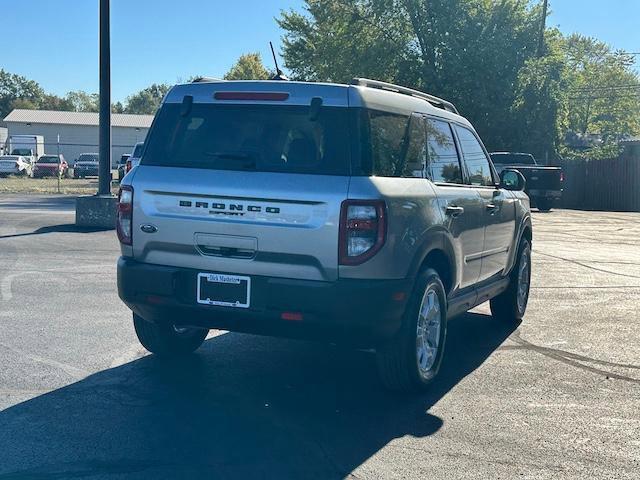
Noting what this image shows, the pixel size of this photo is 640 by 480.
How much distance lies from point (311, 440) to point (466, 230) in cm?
237

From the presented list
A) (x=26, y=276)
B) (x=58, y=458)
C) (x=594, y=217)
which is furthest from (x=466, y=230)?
(x=594, y=217)

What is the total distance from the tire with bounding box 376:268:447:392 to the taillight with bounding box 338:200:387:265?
1.99 feet

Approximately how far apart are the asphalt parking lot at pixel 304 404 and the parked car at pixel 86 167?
41253mm

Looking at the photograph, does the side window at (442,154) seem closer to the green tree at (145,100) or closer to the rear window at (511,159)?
the rear window at (511,159)

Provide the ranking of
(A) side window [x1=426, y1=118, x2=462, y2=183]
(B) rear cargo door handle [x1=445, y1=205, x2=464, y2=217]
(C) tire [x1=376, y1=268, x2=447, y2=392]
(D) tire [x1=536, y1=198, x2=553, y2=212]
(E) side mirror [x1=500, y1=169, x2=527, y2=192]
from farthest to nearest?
(D) tire [x1=536, y1=198, x2=553, y2=212] < (E) side mirror [x1=500, y1=169, x2=527, y2=192] < (A) side window [x1=426, y1=118, x2=462, y2=183] < (B) rear cargo door handle [x1=445, y1=205, x2=464, y2=217] < (C) tire [x1=376, y1=268, x2=447, y2=392]

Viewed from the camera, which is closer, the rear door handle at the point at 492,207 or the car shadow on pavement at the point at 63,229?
the rear door handle at the point at 492,207

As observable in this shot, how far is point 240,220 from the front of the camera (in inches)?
207

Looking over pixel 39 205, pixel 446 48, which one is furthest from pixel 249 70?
pixel 39 205

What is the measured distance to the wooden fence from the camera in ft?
110

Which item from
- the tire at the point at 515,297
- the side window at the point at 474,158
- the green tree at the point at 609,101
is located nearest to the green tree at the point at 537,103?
the green tree at the point at 609,101

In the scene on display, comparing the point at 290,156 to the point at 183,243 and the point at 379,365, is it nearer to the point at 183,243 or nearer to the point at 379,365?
the point at 183,243

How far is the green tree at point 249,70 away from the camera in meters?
62.7

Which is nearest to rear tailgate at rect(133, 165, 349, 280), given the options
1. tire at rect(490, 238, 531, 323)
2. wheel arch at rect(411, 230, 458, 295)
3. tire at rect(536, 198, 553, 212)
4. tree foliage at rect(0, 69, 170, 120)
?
wheel arch at rect(411, 230, 458, 295)

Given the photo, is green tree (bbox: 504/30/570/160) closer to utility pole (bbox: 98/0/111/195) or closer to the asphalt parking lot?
utility pole (bbox: 98/0/111/195)
